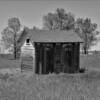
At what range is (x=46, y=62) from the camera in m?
19.9

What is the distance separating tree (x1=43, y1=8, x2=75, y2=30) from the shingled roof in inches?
778

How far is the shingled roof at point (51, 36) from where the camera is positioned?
2022 cm

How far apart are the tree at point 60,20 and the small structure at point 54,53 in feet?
69.8

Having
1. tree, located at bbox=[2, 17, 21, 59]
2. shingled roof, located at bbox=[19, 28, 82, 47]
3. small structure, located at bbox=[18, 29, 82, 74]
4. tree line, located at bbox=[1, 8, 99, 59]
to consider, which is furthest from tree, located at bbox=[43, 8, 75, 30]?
small structure, located at bbox=[18, 29, 82, 74]

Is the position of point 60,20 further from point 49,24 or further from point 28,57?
point 28,57

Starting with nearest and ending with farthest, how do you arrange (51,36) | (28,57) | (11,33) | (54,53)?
(54,53), (28,57), (51,36), (11,33)

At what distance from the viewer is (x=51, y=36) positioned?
70.4ft

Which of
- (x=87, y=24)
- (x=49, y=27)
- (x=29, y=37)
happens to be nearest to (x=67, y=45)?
(x=29, y=37)

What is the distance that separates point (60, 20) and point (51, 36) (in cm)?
2197

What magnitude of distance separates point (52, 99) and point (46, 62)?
458 inches

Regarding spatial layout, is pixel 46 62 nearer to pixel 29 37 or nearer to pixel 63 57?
A: pixel 63 57

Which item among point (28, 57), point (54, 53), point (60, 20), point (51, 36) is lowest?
point (28, 57)

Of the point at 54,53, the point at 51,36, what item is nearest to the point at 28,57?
the point at 54,53

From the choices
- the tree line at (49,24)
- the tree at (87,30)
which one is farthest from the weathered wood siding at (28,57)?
the tree at (87,30)
